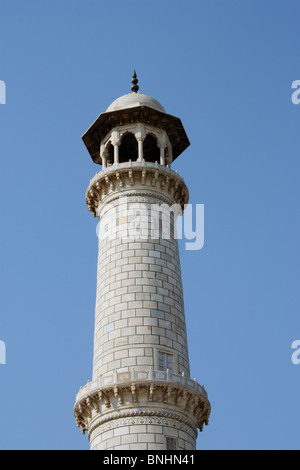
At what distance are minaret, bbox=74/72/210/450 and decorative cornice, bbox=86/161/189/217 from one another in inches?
1.6

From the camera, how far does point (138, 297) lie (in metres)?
27.7

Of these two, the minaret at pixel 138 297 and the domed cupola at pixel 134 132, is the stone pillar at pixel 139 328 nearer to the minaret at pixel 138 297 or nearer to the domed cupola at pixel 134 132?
the minaret at pixel 138 297

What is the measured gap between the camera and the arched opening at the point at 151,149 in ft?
112

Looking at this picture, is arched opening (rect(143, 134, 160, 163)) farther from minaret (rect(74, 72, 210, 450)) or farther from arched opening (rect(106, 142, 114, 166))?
arched opening (rect(106, 142, 114, 166))

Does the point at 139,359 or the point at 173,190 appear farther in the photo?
the point at 173,190

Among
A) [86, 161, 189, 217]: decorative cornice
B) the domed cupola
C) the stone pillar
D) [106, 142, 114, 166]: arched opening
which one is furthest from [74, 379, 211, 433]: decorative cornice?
[106, 142, 114, 166]: arched opening

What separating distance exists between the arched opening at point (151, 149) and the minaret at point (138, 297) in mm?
95

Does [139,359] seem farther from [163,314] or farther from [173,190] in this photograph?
[173,190]

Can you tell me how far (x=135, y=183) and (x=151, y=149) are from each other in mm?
4585

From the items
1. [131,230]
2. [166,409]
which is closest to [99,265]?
[131,230]

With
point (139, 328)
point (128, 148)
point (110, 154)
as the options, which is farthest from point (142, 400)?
point (128, 148)

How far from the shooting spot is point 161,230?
29984 mm

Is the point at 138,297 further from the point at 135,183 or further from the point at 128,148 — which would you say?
the point at 128,148
